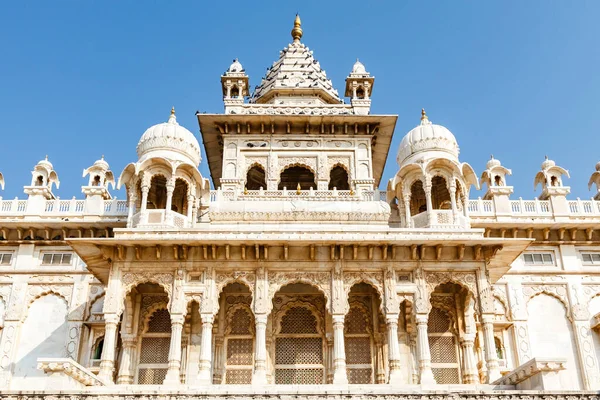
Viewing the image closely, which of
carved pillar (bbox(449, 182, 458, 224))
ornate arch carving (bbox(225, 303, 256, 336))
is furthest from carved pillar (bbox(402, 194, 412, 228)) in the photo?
ornate arch carving (bbox(225, 303, 256, 336))

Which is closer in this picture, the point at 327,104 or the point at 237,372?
the point at 237,372

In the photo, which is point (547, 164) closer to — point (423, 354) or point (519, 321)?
point (519, 321)

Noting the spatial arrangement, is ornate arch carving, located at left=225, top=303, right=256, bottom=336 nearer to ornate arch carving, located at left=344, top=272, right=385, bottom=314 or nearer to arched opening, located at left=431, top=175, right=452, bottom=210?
ornate arch carving, located at left=344, top=272, right=385, bottom=314

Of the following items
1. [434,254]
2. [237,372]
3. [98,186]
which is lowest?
[237,372]

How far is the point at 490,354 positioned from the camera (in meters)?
17.7

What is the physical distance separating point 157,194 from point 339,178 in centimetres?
713

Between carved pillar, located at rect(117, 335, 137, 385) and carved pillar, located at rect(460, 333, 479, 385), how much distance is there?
31.4 ft

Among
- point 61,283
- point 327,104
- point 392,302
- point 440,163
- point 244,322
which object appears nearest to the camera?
point 392,302

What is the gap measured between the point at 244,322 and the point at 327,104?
10.1 meters

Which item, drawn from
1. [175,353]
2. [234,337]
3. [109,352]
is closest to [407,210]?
[234,337]

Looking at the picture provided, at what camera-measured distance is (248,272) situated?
1858cm

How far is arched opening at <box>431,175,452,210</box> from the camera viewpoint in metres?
23.4

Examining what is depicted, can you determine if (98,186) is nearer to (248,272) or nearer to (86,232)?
(86,232)

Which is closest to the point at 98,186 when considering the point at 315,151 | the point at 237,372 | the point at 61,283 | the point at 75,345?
the point at 61,283
